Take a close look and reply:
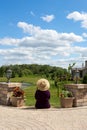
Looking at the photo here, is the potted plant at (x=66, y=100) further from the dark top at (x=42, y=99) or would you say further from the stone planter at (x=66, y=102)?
the dark top at (x=42, y=99)

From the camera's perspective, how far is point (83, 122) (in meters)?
8.61

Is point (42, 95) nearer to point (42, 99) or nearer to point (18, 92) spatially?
point (42, 99)

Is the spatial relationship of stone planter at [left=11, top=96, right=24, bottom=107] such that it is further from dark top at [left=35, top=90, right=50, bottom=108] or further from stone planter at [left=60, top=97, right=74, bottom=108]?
stone planter at [left=60, top=97, right=74, bottom=108]

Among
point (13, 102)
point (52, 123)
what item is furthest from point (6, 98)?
point (52, 123)

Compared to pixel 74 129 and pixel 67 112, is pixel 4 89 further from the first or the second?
pixel 74 129

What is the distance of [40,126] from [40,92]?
3.82m

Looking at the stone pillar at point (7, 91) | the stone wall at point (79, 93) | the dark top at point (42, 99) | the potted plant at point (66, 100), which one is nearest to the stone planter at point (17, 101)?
the stone pillar at point (7, 91)

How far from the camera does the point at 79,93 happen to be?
12430 millimetres

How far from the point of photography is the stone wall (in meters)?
12.3

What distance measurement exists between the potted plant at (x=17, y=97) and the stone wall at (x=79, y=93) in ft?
Result: 7.68

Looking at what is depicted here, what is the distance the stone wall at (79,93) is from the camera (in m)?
12.3

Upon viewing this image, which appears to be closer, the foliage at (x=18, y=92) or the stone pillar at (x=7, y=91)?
the foliage at (x=18, y=92)

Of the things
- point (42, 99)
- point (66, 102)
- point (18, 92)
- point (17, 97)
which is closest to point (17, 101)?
point (17, 97)

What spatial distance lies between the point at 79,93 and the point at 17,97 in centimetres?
288
